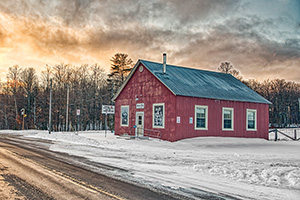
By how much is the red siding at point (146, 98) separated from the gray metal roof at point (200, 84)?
2.26 ft

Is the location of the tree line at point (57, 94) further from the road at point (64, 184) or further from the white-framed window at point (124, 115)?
the road at point (64, 184)

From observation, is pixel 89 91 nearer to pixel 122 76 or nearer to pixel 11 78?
pixel 122 76

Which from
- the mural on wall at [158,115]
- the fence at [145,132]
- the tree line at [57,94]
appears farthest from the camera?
the tree line at [57,94]

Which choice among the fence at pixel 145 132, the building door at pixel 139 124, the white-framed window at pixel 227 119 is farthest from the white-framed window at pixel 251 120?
the building door at pixel 139 124

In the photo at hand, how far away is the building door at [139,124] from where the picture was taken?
83.3ft

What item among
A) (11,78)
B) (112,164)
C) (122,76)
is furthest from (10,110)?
(112,164)

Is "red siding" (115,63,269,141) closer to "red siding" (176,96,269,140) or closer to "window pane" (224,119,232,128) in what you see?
"red siding" (176,96,269,140)

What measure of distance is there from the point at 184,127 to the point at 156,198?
1610cm

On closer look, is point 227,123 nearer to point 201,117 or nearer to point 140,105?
point 201,117

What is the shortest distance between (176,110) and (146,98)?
426cm

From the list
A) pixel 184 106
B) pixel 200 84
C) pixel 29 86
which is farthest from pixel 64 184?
pixel 29 86

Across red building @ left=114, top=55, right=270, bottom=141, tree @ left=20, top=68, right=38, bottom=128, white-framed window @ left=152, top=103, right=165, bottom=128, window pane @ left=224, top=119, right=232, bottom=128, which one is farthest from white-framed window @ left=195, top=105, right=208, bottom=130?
tree @ left=20, top=68, right=38, bottom=128

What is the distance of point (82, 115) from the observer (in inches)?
2290

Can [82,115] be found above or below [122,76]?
below
